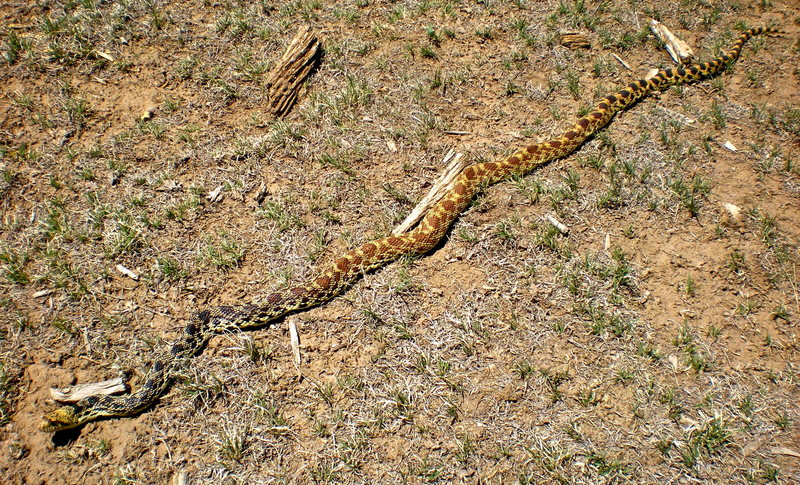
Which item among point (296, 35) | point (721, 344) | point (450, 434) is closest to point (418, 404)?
point (450, 434)

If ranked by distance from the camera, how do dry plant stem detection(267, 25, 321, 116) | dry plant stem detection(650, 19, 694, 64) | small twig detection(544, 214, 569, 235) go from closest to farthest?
1. small twig detection(544, 214, 569, 235)
2. dry plant stem detection(267, 25, 321, 116)
3. dry plant stem detection(650, 19, 694, 64)

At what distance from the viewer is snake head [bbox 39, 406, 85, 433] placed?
14.4 ft

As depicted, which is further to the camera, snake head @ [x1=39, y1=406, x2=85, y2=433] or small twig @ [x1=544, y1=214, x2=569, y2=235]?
small twig @ [x1=544, y1=214, x2=569, y2=235]

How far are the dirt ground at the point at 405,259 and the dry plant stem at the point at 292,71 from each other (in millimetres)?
228

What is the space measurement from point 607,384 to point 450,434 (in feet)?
5.54

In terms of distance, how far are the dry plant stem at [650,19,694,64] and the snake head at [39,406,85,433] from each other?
31.3 feet

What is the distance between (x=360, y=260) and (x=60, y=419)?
127 inches

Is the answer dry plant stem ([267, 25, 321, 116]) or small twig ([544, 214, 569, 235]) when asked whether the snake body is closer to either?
small twig ([544, 214, 569, 235])

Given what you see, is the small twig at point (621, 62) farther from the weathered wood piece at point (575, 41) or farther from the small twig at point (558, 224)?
the small twig at point (558, 224)

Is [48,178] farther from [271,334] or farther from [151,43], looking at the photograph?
[271,334]

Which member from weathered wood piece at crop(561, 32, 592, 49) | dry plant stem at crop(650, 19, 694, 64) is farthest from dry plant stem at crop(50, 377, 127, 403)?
dry plant stem at crop(650, 19, 694, 64)

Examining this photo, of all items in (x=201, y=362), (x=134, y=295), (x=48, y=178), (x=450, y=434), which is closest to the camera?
(x=450, y=434)

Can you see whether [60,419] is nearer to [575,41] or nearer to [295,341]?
[295,341]

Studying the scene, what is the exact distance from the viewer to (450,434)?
458 centimetres
